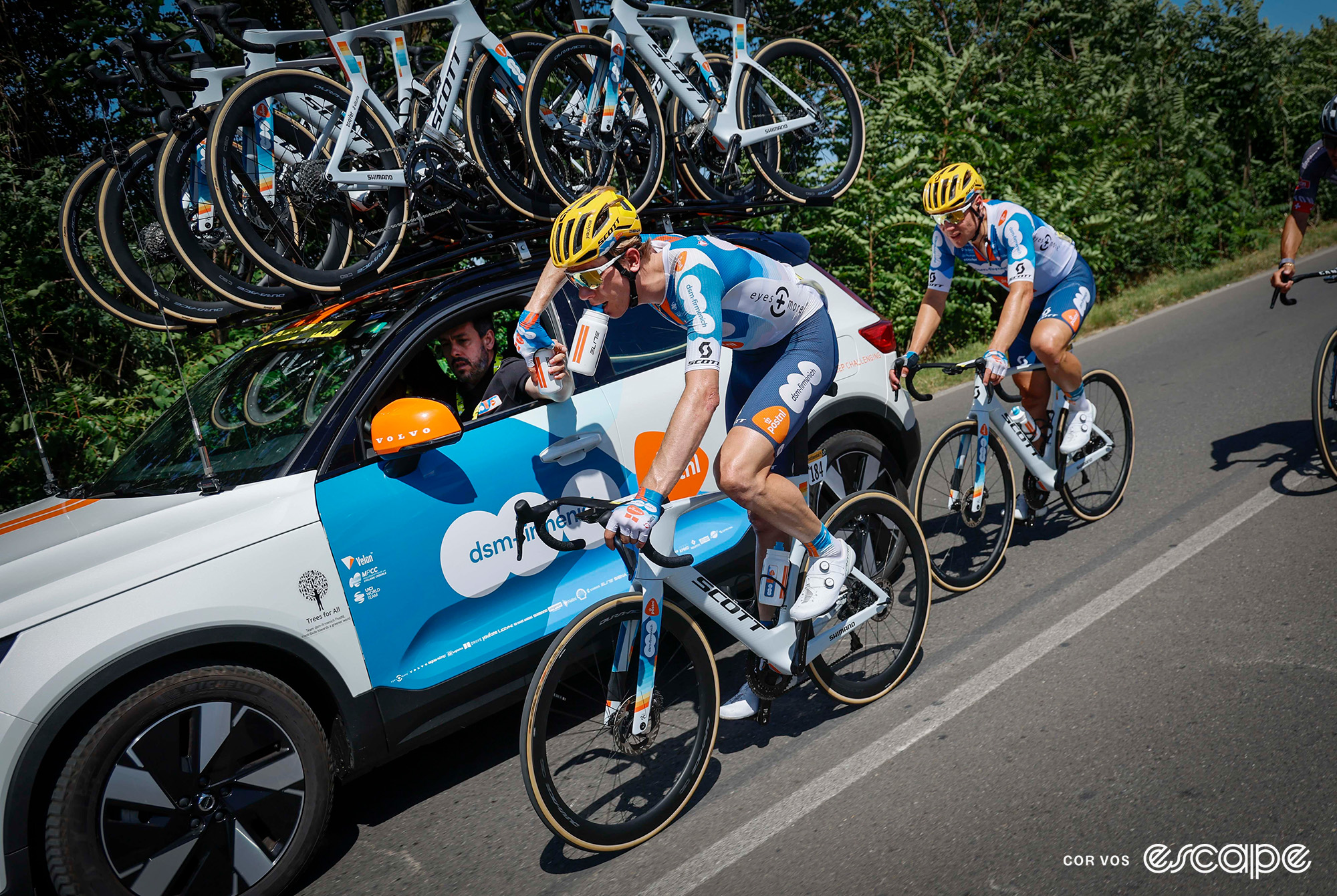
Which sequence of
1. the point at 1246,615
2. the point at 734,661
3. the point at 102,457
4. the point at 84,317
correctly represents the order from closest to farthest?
1. the point at 1246,615
2. the point at 734,661
3. the point at 102,457
4. the point at 84,317

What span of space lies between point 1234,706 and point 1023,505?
76.1 inches

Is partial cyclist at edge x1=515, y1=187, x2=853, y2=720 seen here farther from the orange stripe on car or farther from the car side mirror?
the orange stripe on car

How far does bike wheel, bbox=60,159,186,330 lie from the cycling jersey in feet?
21.1

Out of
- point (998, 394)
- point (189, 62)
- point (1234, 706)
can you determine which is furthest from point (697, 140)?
point (1234, 706)

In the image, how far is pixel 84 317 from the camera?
7.27m

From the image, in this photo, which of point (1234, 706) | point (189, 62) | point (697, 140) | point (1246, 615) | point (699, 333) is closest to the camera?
point (699, 333)

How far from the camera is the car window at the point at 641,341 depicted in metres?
4.06

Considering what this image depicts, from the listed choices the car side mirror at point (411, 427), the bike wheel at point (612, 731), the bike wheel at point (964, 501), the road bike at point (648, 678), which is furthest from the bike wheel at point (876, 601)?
the car side mirror at point (411, 427)

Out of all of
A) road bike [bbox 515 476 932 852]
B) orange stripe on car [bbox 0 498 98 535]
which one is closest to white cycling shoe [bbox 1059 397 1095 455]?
road bike [bbox 515 476 932 852]

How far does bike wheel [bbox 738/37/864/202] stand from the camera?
6.52 meters

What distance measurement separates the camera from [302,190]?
4.55 meters

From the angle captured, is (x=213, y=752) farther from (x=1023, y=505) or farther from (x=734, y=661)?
(x=1023, y=505)

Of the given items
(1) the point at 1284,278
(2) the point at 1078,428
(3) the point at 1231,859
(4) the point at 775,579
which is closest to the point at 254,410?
(4) the point at 775,579

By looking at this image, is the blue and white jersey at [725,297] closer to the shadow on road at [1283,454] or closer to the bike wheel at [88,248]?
the bike wheel at [88,248]
